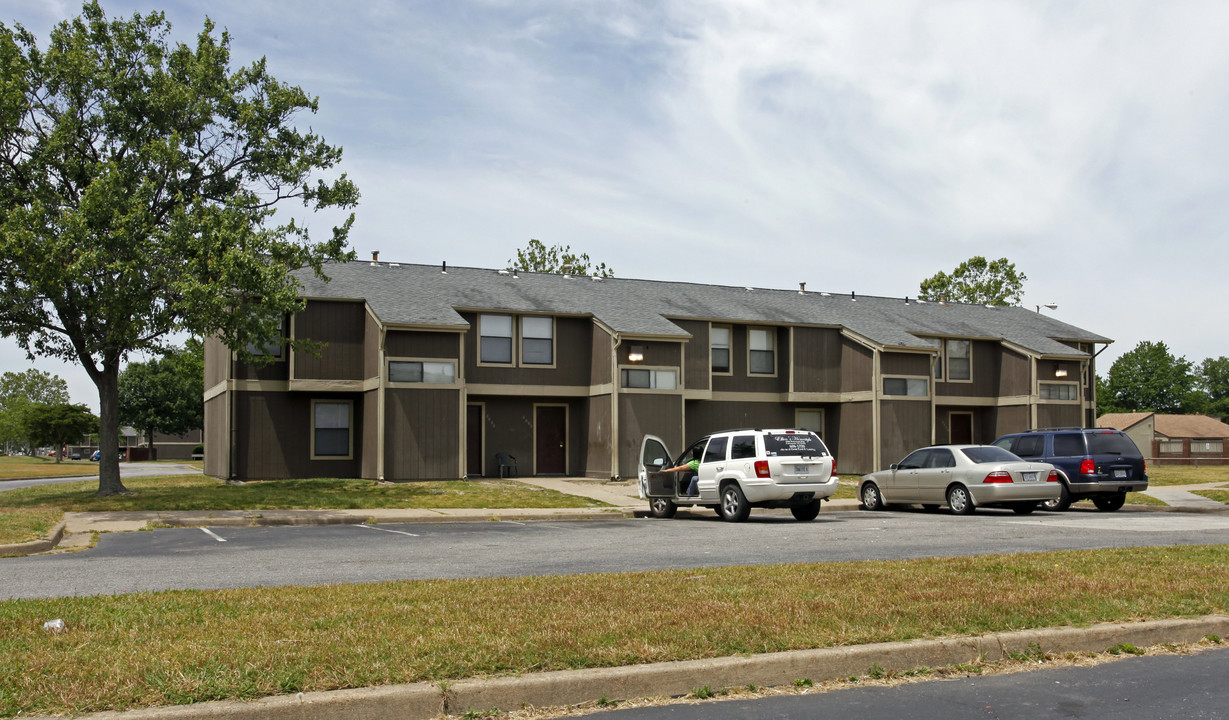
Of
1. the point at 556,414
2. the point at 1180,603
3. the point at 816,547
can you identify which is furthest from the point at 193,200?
the point at 1180,603

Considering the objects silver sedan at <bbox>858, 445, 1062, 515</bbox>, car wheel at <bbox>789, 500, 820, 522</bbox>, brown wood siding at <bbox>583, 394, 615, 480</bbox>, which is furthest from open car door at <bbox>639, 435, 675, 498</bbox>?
brown wood siding at <bbox>583, 394, 615, 480</bbox>

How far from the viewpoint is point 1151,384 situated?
11525 cm

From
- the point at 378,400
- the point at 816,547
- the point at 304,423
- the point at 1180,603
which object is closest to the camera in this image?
the point at 1180,603

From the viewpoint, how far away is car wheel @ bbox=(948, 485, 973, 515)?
20516 mm

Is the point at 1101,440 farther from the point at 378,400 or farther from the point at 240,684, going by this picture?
the point at 240,684

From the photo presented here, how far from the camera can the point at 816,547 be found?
1341cm

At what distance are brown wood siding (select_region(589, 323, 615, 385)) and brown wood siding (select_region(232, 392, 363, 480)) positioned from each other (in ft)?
22.9

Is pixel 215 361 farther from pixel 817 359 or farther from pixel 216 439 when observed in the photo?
pixel 817 359

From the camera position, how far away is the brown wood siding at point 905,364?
33.4 metres

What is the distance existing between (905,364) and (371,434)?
17.2 m

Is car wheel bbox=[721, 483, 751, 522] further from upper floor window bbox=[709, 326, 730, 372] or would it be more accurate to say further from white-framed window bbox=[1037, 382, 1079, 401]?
white-framed window bbox=[1037, 382, 1079, 401]

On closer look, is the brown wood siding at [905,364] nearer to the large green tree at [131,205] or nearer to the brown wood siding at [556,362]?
the brown wood siding at [556,362]

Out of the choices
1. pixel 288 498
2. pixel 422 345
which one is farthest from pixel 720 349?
pixel 288 498

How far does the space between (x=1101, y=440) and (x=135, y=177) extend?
72.0ft
